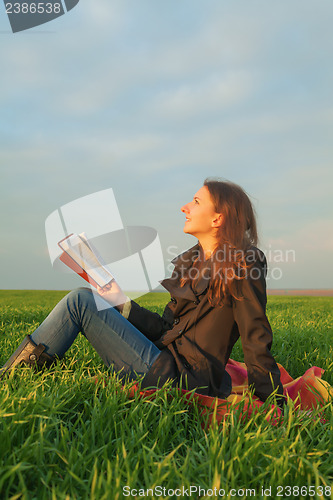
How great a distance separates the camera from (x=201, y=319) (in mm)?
2895

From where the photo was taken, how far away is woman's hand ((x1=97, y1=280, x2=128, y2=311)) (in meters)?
3.02

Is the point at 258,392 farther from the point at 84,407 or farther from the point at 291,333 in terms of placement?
the point at 291,333

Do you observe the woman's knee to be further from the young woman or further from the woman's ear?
the woman's ear

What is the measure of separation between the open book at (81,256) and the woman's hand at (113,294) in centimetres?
17

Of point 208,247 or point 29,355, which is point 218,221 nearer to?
point 208,247

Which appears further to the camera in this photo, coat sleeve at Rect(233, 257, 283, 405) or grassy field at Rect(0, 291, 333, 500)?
coat sleeve at Rect(233, 257, 283, 405)

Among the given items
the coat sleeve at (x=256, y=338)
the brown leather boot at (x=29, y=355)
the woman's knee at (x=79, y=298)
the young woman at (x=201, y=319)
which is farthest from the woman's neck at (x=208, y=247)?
the brown leather boot at (x=29, y=355)

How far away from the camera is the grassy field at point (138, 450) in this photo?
1.71 metres

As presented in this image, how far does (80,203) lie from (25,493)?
7.56 ft

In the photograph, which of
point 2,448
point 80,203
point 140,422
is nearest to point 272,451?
point 140,422

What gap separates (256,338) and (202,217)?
0.95 metres

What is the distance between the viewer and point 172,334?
9.70ft

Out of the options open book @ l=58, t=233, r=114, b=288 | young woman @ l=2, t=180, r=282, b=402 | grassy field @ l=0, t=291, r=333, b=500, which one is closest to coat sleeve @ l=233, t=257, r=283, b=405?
young woman @ l=2, t=180, r=282, b=402

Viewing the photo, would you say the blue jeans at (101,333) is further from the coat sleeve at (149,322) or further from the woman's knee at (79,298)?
the coat sleeve at (149,322)
